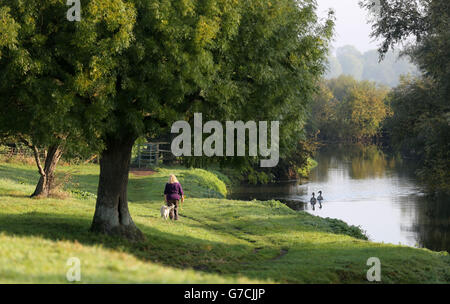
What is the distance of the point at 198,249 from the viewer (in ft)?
59.8

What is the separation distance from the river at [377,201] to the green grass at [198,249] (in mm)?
4793

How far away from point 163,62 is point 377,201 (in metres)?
33.5

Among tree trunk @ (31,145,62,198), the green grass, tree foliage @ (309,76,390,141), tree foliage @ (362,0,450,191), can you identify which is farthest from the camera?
tree foliage @ (309,76,390,141)

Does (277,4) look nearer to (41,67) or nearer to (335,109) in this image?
(41,67)

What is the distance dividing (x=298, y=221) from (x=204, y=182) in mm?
19399

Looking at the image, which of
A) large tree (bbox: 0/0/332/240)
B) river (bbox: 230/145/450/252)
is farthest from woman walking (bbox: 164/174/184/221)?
river (bbox: 230/145/450/252)

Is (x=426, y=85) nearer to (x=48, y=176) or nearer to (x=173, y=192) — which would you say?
(x=173, y=192)

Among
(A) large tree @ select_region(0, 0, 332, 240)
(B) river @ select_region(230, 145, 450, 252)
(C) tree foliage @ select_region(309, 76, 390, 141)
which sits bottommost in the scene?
(B) river @ select_region(230, 145, 450, 252)

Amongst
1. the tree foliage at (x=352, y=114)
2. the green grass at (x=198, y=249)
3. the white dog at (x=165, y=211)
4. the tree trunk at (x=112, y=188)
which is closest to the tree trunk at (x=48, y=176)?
the green grass at (x=198, y=249)

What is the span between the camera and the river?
32594mm

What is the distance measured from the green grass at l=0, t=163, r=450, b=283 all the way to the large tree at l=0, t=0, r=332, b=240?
76.4 inches

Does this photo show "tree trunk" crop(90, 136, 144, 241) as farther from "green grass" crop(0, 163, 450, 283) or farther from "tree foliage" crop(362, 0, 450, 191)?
"tree foliage" crop(362, 0, 450, 191)

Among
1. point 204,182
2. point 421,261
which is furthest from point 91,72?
point 204,182

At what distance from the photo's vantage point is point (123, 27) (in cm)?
1402
